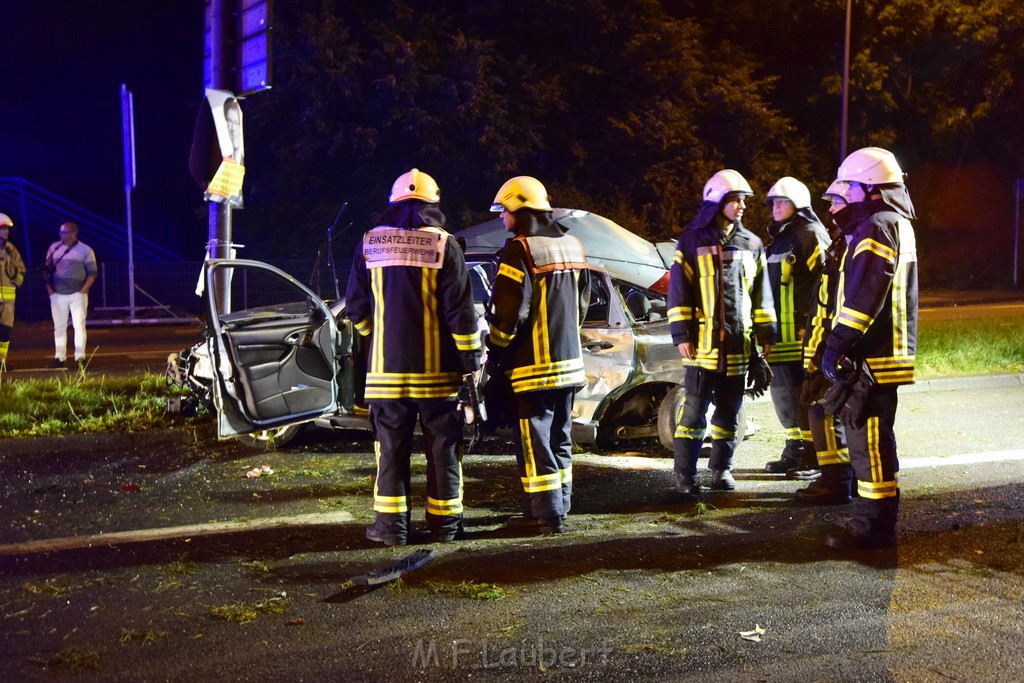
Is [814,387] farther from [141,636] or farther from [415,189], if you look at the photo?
[141,636]

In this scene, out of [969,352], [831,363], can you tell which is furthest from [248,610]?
[969,352]

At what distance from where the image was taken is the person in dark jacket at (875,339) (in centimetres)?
508

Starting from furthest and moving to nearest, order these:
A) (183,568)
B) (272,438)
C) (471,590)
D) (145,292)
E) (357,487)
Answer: (145,292) → (272,438) → (357,487) → (183,568) → (471,590)

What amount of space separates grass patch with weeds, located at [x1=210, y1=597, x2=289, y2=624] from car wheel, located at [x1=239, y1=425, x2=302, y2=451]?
10.3 feet

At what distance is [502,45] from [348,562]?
21.0 meters

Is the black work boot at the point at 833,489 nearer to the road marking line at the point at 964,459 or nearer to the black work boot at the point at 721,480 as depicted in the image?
the black work boot at the point at 721,480

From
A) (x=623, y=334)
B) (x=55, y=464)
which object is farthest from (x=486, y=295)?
(x=55, y=464)

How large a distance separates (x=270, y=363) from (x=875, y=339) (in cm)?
383

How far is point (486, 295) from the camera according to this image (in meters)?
7.46

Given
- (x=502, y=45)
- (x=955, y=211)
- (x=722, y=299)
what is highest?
(x=502, y=45)

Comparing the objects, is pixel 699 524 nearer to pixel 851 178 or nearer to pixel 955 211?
pixel 851 178

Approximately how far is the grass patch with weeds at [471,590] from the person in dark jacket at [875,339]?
1794 mm

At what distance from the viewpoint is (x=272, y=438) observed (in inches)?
304

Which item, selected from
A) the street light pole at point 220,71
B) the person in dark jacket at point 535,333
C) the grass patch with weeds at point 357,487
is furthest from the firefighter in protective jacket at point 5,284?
the person in dark jacket at point 535,333
